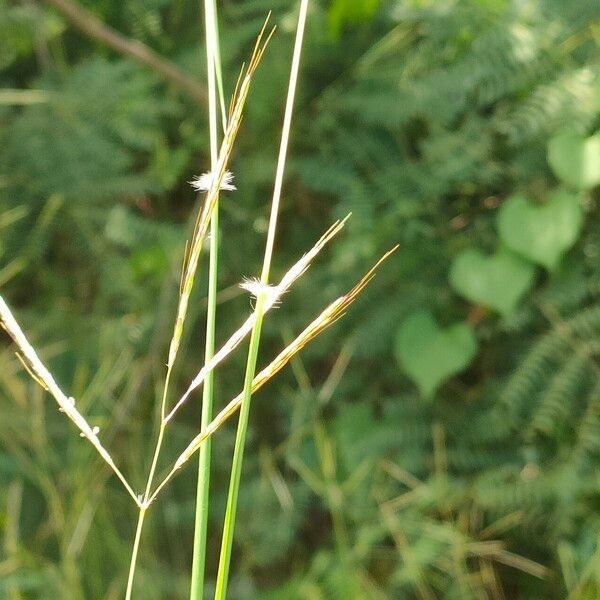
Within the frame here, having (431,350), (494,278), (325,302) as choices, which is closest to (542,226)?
(494,278)

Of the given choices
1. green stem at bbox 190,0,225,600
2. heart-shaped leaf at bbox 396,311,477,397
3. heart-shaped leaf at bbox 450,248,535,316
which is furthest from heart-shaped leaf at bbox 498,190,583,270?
green stem at bbox 190,0,225,600

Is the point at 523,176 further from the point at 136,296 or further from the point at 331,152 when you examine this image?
the point at 136,296

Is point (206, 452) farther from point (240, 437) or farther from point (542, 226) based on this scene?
point (542, 226)

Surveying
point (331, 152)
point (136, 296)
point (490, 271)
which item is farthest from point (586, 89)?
point (136, 296)

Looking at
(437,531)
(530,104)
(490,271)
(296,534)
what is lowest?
(296,534)

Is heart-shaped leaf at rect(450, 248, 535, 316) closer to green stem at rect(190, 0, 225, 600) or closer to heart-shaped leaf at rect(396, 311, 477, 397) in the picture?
heart-shaped leaf at rect(396, 311, 477, 397)

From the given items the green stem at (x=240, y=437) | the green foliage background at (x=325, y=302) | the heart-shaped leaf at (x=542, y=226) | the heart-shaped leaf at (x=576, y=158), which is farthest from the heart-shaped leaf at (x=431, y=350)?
the green stem at (x=240, y=437)

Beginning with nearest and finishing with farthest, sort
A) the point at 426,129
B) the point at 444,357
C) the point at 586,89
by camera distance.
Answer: the point at 586,89 → the point at 444,357 → the point at 426,129
